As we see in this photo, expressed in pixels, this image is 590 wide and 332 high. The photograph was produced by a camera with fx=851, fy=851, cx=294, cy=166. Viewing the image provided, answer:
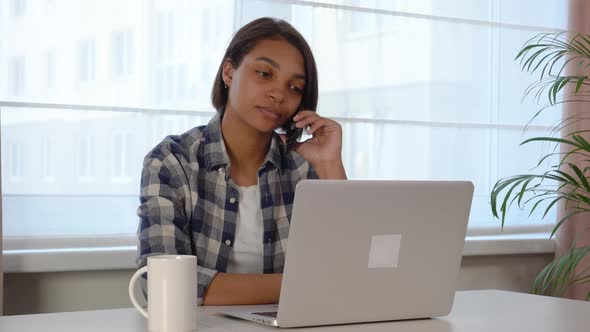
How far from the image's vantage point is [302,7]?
9.05 feet

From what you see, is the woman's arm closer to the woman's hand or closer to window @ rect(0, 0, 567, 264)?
the woman's hand

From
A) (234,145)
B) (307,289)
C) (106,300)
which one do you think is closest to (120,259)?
(106,300)

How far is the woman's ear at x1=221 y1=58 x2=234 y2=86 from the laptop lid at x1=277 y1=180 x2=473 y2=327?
918 mm

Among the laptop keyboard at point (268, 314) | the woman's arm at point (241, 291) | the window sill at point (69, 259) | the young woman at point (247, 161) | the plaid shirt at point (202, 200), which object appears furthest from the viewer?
the window sill at point (69, 259)

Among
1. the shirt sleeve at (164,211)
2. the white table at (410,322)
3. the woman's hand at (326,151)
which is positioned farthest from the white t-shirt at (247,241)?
the white table at (410,322)

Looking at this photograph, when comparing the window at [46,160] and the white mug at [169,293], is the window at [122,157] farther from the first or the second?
the white mug at [169,293]

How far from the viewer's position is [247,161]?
6.91 ft

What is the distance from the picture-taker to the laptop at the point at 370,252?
1271mm

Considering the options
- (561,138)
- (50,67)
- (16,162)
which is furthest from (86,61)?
(561,138)

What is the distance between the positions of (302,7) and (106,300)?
111 cm

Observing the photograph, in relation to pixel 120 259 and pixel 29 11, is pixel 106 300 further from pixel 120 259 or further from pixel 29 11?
pixel 29 11

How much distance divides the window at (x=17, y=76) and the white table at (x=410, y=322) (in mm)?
1053

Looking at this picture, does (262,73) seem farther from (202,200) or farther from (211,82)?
(211,82)

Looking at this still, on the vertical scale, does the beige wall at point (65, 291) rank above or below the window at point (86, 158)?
below
